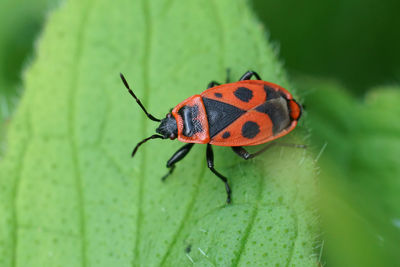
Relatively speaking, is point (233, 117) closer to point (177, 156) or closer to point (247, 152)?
Answer: point (247, 152)

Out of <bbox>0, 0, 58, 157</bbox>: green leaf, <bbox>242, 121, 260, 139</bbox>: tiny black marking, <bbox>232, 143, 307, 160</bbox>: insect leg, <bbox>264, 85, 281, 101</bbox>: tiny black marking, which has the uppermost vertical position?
<bbox>0, 0, 58, 157</bbox>: green leaf

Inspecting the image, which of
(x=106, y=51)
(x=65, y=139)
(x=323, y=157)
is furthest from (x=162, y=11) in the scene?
(x=323, y=157)

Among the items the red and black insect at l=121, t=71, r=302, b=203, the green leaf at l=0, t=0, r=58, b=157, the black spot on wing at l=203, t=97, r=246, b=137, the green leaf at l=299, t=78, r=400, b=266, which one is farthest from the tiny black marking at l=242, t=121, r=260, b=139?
the green leaf at l=0, t=0, r=58, b=157

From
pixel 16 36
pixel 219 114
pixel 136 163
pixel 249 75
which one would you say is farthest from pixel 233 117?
pixel 16 36

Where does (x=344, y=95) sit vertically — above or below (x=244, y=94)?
below

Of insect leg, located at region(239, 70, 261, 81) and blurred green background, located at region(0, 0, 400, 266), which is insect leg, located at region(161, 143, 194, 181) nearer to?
insect leg, located at region(239, 70, 261, 81)

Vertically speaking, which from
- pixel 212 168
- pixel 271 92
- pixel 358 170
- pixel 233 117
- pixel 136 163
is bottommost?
pixel 358 170
